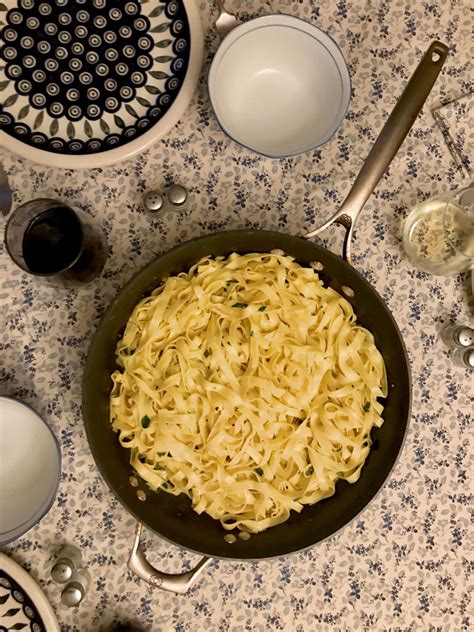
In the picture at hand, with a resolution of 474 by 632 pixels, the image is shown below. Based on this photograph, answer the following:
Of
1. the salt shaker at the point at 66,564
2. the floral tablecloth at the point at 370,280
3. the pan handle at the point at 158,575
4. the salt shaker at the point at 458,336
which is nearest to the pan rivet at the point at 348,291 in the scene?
the floral tablecloth at the point at 370,280

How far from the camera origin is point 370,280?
1.36m

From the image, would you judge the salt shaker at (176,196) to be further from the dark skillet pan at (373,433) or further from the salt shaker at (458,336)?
the salt shaker at (458,336)

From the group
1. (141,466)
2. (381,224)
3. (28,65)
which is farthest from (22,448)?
(381,224)

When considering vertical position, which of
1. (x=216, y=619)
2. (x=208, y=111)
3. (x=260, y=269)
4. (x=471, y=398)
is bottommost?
(x=216, y=619)

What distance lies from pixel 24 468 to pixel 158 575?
0.34m

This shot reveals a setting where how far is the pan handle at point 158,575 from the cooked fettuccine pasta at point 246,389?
0.13 m

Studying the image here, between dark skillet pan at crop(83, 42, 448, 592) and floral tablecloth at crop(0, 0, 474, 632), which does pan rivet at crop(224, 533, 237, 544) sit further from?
floral tablecloth at crop(0, 0, 474, 632)

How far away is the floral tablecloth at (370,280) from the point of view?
51.6 inches

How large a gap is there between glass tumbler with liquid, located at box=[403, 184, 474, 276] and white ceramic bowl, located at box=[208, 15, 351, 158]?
10.5 inches

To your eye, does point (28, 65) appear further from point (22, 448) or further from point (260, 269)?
point (22, 448)

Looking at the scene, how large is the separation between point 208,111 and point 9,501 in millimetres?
889

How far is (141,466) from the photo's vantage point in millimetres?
1204

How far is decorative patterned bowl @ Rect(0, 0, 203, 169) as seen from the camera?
50.2 inches

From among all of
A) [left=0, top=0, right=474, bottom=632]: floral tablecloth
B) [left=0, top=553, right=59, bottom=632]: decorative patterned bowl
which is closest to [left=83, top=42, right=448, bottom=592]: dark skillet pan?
[left=0, top=0, right=474, bottom=632]: floral tablecloth
